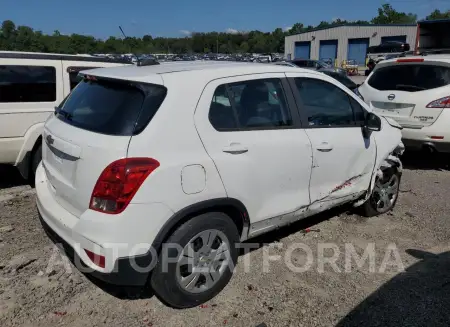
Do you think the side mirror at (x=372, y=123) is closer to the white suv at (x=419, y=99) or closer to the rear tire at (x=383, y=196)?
the rear tire at (x=383, y=196)

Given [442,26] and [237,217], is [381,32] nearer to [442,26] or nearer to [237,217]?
[442,26]

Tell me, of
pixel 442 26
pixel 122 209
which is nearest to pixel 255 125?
pixel 122 209

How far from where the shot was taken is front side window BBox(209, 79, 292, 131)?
2949 mm

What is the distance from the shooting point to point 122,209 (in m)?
2.50

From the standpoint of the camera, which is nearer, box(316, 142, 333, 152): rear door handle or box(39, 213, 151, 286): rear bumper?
box(39, 213, 151, 286): rear bumper

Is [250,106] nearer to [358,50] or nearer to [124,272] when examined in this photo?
[124,272]

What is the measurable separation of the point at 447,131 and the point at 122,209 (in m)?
5.29

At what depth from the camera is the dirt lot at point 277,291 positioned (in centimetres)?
292

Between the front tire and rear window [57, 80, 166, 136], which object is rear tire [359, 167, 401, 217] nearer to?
the front tire

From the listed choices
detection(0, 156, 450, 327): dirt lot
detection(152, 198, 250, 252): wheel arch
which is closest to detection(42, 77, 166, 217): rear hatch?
detection(152, 198, 250, 252): wheel arch

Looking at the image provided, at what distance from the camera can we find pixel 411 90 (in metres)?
6.36

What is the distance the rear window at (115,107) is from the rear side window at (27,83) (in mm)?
2336

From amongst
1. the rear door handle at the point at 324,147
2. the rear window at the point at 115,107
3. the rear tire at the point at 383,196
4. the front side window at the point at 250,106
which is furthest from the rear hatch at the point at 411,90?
the rear window at the point at 115,107

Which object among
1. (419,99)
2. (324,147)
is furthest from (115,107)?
(419,99)
